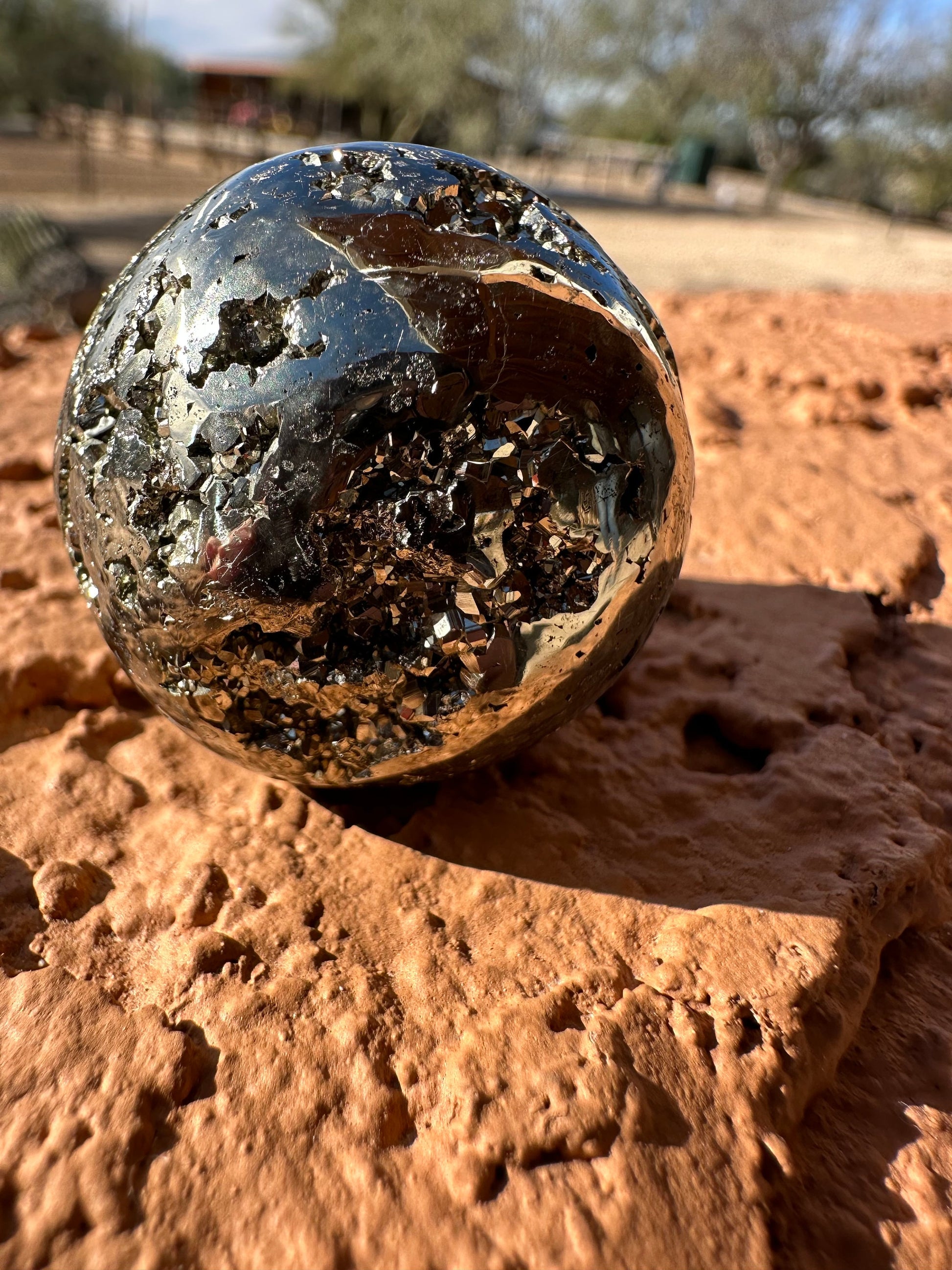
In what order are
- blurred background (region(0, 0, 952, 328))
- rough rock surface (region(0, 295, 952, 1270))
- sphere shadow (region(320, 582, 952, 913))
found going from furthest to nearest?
blurred background (region(0, 0, 952, 328))
sphere shadow (region(320, 582, 952, 913))
rough rock surface (region(0, 295, 952, 1270))

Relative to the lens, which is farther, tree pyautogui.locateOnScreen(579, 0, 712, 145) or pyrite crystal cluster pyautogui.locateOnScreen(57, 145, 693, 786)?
tree pyautogui.locateOnScreen(579, 0, 712, 145)

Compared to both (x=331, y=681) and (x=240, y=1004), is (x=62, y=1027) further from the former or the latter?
(x=331, y=681)

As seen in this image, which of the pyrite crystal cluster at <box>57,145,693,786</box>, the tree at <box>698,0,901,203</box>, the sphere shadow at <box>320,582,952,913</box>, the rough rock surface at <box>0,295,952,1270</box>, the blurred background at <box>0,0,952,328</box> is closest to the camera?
the rough rock surface at <box>0,295,952,1270</box>

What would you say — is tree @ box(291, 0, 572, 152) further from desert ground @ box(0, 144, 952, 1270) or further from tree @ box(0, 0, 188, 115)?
desert ground @ box(0, 144, 952, 1270)

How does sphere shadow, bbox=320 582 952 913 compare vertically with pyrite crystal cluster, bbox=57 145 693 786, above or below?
below

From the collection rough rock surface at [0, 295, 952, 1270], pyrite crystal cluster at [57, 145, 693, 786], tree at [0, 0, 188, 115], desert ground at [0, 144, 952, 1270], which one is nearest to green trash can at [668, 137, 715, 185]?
tree at [0, 0, 188, 115]

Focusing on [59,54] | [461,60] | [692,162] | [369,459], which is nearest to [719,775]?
[369,459]
